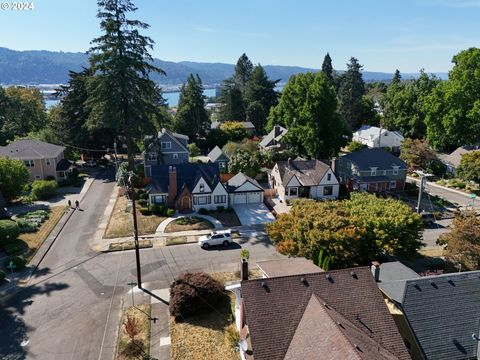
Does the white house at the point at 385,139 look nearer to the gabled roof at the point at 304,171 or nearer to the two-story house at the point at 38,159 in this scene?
the gabled roof at the point at 304,171

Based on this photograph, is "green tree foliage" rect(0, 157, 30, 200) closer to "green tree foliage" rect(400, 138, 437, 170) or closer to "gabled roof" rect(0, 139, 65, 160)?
"gabled roof" rect(0, 139, 65, 160)

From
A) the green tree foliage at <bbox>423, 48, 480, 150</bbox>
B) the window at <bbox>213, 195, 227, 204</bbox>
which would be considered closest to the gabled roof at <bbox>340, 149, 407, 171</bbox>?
the green tree foliage at <bbox>423, 48, 480, 150</bbox>

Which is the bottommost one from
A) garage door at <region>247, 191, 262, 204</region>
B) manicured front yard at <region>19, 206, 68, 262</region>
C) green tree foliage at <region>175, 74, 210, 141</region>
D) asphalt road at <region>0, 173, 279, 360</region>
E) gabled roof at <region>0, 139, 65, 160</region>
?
asphalt road at <region>0, 173, 279, 360</region>

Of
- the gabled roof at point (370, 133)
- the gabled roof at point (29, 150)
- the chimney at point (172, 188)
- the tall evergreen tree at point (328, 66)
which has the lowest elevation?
the chimney at point (172, 188)

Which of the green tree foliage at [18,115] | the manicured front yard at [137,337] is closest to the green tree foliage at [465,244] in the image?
the manicured front yard at [137,337]

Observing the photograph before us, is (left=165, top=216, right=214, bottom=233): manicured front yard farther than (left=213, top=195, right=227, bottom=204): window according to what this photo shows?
No

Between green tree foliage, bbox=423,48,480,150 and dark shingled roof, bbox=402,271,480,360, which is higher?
green tree foliage, bbox=423,48,480,150
